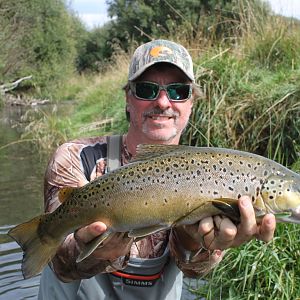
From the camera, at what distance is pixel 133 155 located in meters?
3.15

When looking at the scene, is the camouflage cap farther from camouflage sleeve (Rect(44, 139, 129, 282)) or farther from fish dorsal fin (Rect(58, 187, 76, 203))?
fish dorsal fin (Rect(58, 187, 76, 203))

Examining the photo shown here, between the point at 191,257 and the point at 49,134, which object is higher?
the point at 191,257

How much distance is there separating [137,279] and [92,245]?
2.38ft

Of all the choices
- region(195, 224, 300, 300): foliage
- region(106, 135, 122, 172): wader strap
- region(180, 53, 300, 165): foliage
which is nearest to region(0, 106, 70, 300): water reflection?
region(195, 224, 300, 300): foliage

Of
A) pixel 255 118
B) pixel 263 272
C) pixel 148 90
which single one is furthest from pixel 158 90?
pixel 255 118

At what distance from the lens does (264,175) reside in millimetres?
2549

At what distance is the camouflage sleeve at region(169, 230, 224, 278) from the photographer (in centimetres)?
309

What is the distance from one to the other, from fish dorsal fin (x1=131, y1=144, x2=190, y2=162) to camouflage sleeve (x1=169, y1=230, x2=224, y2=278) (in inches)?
23.6

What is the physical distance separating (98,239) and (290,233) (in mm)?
2204

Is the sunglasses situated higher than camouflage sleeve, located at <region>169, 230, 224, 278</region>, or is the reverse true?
the sunglasses

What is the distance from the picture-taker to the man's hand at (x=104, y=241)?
8.28 feet

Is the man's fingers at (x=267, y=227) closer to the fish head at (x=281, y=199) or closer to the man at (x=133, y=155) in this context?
the fish head at (x=281, y=199)

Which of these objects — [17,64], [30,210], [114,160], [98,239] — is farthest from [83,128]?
[17,64]

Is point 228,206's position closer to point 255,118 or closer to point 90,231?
point 90,231
